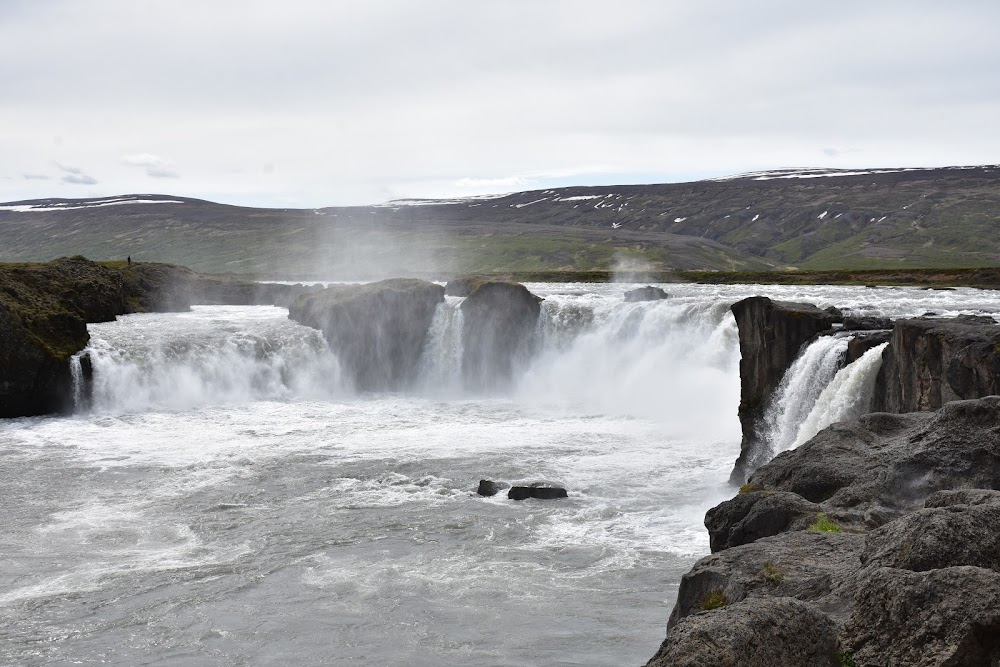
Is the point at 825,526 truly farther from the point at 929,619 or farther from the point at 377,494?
the point at 377,494

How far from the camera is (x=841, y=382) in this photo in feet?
91.8

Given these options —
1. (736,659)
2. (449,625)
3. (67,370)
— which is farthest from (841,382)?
(67,370)

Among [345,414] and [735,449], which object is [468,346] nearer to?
[345,414]

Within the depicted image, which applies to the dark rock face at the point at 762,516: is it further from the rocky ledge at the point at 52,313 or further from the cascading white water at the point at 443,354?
the cascading white water at the point at 443,354

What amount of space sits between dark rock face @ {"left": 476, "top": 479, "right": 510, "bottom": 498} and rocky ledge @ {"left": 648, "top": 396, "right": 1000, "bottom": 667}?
13921mm

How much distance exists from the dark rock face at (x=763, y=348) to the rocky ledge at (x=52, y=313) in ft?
113

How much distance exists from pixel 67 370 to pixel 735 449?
3371cm

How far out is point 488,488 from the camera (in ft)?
101

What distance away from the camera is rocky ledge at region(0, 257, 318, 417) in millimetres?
47625

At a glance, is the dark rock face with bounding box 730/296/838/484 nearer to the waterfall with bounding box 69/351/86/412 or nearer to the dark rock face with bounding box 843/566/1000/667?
the dark rock face with bounding box 843/566/1000/667

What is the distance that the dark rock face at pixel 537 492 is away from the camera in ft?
98.8

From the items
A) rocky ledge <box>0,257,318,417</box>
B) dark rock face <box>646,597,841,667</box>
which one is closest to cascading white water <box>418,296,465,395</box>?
rocky ledge <box>0,257,318,417</box>

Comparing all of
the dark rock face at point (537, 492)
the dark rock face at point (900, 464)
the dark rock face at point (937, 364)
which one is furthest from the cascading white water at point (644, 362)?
the dark rock face at point (900, 464)

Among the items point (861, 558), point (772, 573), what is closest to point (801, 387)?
point (772, 573)
